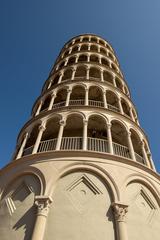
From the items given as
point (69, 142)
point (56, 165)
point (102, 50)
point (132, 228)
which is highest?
point (102, 50)

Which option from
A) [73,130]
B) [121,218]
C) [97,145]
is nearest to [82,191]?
[121,218]

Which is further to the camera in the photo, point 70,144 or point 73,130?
point 73,130

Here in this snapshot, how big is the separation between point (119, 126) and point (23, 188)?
26.5ft

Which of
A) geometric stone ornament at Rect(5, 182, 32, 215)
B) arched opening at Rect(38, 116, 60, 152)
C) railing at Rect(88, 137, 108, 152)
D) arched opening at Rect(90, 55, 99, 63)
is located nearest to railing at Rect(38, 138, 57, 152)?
arched opening at Rect(38, 116, 60, 152)

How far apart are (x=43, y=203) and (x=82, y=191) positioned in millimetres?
1905

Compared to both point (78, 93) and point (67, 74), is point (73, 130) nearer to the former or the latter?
point (78, 93)

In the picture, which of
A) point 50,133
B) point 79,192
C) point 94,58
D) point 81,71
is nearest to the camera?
point 79,192

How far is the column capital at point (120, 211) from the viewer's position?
29.0ft

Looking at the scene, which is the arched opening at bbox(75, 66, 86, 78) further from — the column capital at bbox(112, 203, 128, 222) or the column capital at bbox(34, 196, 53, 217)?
the column capital at bbox(112, 203, 128, 222)

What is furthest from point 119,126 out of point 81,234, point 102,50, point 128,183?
point 102,50

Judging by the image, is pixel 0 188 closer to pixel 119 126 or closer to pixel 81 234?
pixel 81 234

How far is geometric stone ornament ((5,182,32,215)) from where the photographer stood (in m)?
10.1

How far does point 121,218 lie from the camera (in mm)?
8820

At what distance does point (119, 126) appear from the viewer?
1557cm
